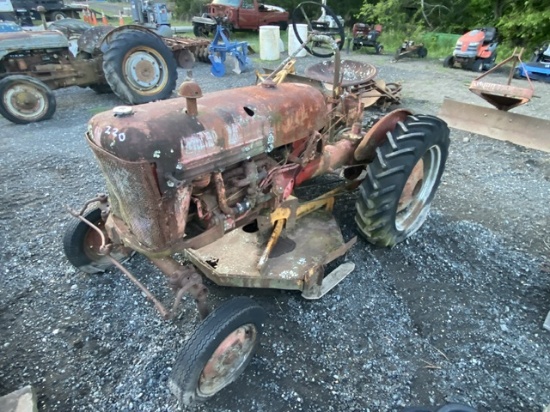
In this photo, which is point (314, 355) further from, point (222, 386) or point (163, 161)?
point (163, 161)

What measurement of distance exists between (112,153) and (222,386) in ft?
4.13

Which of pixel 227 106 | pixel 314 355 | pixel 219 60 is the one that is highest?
pixel 227 106

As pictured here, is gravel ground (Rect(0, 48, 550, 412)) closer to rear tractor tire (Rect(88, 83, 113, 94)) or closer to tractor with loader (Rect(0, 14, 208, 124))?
tractor with loader (Rect(0, 14, 208, 124))

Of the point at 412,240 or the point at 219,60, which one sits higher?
the point at 219,60

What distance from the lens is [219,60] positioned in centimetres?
838

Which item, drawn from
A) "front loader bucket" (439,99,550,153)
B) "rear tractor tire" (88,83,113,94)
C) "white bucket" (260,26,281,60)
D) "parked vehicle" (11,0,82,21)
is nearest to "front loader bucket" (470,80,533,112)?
"front loader bucket" (439,99,550,153)

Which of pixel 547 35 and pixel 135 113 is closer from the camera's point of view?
pixel 135 113

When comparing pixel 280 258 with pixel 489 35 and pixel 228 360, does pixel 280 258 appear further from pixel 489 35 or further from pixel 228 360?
pixel 489 35

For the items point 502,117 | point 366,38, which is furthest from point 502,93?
point 366,38

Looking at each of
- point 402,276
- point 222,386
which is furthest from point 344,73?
point 222,386

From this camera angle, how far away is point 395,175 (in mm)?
2525

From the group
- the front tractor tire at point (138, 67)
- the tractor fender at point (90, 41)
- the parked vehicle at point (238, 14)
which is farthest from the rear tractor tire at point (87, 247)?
the parked vehicle at point (238, 14)

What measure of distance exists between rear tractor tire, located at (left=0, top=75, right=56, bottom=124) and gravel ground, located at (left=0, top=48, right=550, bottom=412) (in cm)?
239

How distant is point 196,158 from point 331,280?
1278mm
